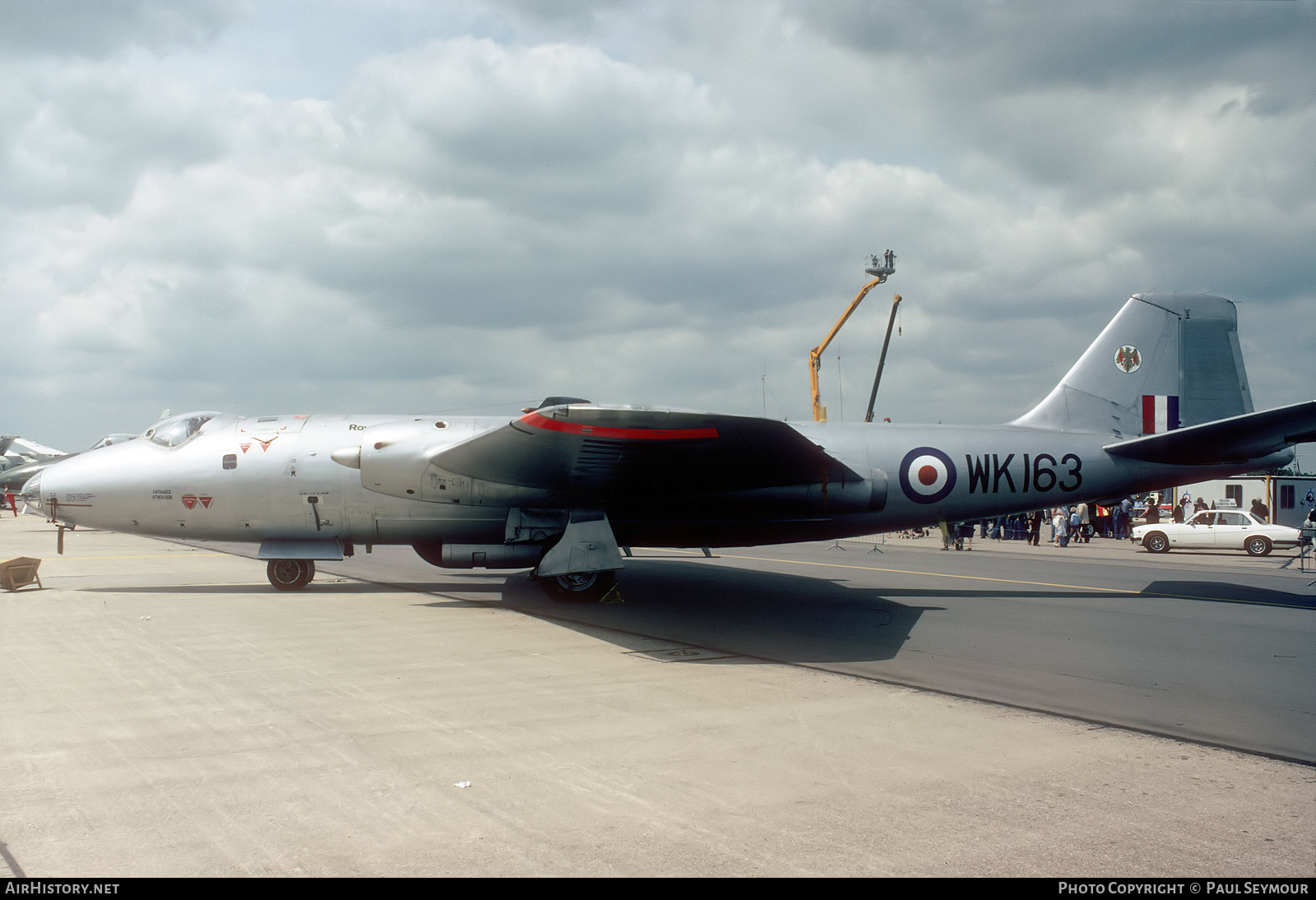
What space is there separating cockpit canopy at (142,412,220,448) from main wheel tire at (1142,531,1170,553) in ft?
91.7

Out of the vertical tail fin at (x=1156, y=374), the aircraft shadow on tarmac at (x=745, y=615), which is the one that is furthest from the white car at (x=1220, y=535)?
the aircraft shadow on tarmac at (x=745, y=615)

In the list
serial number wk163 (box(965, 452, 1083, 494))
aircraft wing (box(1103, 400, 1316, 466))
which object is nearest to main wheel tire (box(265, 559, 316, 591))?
serial number wk163 (box(965, 452, 1083, 494))

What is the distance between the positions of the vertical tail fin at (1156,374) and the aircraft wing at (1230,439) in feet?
3.24

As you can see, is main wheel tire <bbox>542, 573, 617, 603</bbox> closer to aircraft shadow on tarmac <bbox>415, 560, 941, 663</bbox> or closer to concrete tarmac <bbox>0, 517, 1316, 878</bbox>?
aircraft shadow on tarmac <bbox>415, 560, 941, 663</bbox>

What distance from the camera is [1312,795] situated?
519 centimetres

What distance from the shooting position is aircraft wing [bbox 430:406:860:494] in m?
9.75

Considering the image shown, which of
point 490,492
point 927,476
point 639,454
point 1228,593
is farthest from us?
point 1228,593

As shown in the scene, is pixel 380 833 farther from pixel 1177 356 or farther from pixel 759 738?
pixel 1177 356

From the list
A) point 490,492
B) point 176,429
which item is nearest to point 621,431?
point 490,492

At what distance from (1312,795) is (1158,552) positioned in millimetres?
25985

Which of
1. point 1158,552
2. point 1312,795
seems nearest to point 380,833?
point 1312,795

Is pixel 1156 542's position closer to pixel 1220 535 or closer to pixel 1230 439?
pixel 1220 535

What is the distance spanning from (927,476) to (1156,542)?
732 inches

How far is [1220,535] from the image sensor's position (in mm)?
27812
